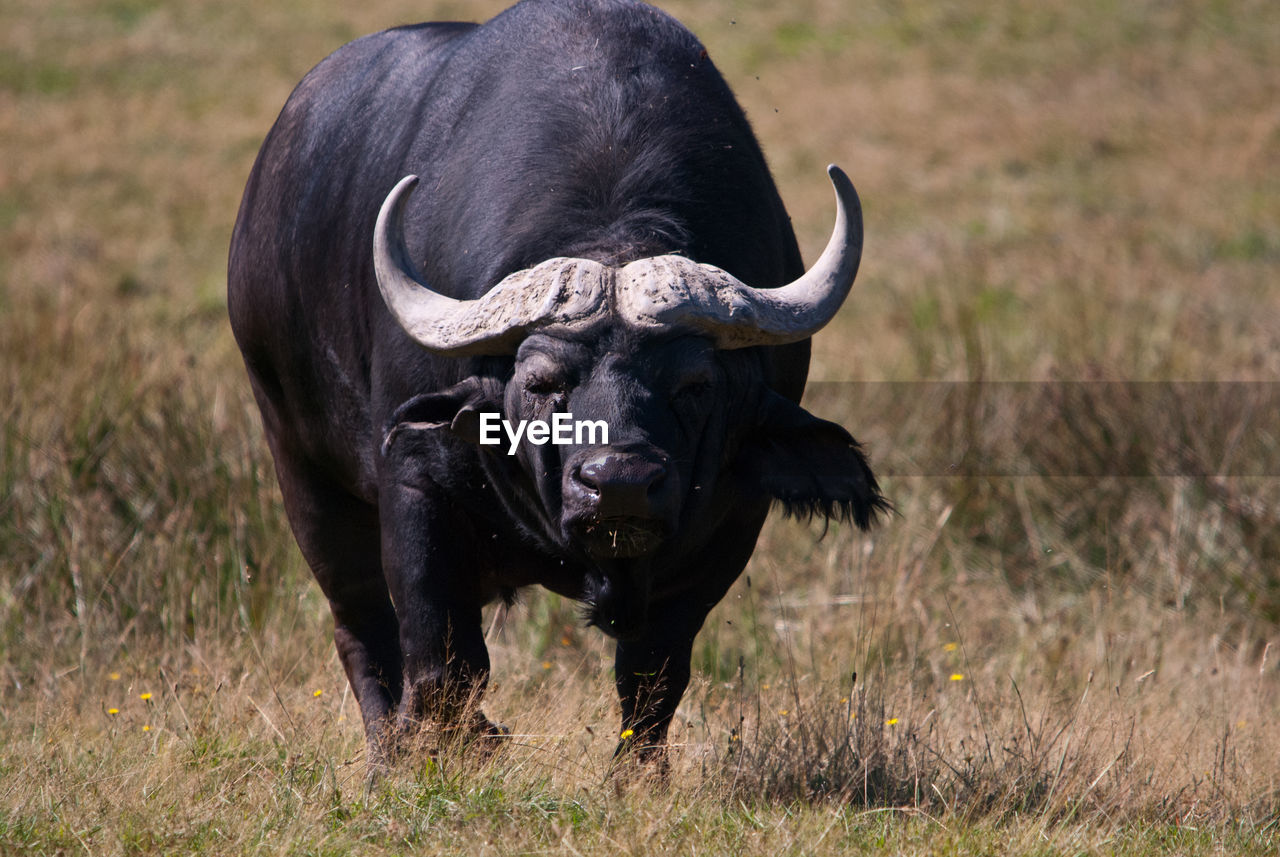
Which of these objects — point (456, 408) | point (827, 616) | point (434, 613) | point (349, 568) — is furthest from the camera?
point (827, 616)

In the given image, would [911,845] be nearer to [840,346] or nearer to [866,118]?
[840,346]

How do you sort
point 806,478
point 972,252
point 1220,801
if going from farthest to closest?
1. point 972,252
2. point 1220,801
3. point 806,478

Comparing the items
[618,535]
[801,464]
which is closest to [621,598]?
[618,535]

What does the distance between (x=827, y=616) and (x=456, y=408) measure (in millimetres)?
2870

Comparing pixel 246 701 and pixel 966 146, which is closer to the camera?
pixel 246 701

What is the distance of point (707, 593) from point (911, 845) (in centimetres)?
101

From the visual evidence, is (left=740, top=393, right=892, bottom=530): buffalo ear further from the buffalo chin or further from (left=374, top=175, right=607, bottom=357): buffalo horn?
(left=374, top=175, right=607, bottom=357): buffalo horn

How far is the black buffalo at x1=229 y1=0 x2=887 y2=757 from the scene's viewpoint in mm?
3812

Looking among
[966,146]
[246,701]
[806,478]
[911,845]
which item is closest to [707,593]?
[806,478]

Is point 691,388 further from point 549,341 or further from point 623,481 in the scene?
point 623,481

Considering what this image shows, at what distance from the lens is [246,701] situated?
15.7ft

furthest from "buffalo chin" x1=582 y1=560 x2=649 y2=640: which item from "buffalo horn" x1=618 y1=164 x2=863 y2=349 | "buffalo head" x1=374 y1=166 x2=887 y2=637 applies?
"buffalo horn" x1=618 y1=164 x2=863 y2=349

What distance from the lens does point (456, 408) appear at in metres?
4.07

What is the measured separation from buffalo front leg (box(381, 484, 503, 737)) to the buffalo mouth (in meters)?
0.61
